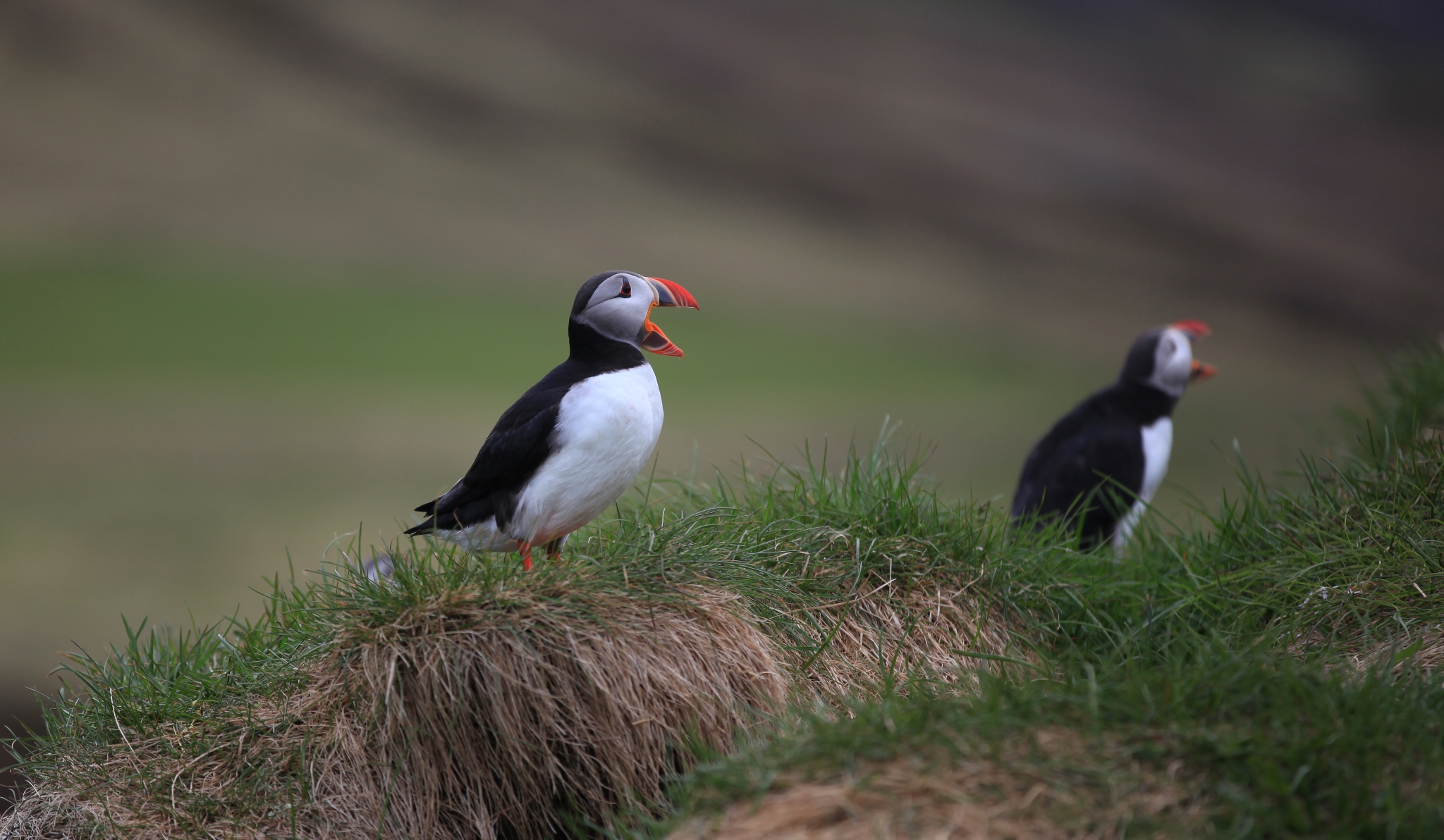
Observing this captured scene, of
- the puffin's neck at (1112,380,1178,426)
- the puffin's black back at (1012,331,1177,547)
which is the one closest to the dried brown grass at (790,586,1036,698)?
the puffin's black back at (1012,331,1177,547)

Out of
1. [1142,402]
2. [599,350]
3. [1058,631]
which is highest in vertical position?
[599,350]

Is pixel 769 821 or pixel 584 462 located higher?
pixel 584 462

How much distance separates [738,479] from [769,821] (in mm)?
1839

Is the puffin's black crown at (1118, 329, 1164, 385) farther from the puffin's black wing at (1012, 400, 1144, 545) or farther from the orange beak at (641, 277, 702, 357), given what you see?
the orange beak at (641, 277, 702, 357)

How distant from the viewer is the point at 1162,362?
15.4 feet

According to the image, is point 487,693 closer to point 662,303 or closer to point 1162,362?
point 662,303

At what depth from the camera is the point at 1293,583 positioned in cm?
275

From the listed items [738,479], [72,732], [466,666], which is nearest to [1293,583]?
[738,479]

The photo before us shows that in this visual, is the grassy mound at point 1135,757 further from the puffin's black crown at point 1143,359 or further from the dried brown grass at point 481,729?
the puffin's black crown at point 1143,359

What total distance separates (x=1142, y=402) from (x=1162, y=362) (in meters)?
0.21

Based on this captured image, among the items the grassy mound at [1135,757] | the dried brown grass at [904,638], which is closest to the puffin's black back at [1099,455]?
the dried brown grass at [904,638]

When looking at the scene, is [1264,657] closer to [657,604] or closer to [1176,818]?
[1176,818]

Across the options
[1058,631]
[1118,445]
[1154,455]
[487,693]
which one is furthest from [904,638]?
[1154,455]

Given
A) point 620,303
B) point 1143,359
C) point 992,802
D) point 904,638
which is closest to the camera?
point 992,802
